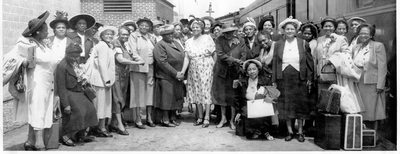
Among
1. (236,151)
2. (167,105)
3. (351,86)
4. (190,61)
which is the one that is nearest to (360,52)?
(351,86)

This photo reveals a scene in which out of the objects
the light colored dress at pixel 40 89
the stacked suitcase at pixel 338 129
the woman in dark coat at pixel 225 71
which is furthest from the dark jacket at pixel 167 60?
the stacked suitcase at pixel 338 129

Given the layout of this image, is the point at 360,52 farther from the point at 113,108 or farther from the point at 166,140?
the point at 113,108

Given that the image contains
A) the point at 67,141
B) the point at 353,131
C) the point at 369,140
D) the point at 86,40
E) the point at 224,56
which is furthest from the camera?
the point at 224,56

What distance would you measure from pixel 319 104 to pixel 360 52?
0.90 m

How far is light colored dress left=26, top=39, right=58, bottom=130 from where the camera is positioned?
457 cm

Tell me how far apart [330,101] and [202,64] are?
7.20ft

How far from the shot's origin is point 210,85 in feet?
21.0

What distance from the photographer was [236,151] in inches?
193

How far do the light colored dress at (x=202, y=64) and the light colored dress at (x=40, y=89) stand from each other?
2.35m

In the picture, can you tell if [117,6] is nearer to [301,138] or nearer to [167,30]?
[167,30]

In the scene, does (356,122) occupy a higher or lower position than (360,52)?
lower

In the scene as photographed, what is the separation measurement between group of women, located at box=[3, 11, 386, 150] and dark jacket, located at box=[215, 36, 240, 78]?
2cm

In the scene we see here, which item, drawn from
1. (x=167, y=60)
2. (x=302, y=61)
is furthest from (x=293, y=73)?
(x=167, y=60)

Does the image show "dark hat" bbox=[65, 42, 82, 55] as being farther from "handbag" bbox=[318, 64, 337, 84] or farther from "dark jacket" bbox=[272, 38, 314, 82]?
"handbag" bbox=[318, 64, 337, 84]
